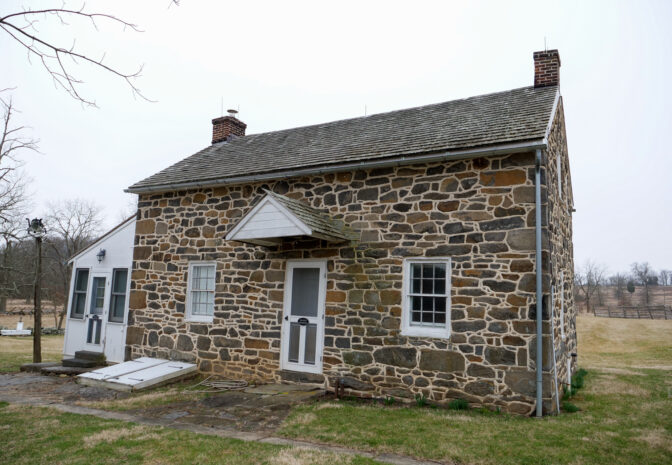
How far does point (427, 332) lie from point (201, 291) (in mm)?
5872

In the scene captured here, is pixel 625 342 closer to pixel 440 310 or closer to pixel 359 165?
pixel 440 310

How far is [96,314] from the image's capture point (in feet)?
42.3

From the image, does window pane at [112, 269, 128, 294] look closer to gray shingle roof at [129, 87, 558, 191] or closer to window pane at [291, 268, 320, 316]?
gray shingle roof at [129, 87, 558, 191]

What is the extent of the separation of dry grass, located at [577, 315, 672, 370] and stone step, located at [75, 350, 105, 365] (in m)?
16.2

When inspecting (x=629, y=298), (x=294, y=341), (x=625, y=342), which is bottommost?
(x=625, y=342)

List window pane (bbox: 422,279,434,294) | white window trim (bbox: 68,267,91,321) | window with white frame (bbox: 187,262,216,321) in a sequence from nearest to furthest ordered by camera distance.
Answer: window pane (bbox: 422,279,434,294) → window with white frame (bbox: 187,262,216,321) → white window trim (bbox: 68,267,91,321)

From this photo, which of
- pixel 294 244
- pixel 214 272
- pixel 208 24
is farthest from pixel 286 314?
pixel 208 24

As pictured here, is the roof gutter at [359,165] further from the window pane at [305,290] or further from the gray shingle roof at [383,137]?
the window pane at [305,290]

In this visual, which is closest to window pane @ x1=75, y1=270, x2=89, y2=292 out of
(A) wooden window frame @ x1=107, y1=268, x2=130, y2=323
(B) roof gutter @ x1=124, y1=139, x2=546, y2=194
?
→ (A) wooden window frame @ x1=107, y1=268, x2=130, y2=323

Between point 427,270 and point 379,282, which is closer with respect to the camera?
point 427,270

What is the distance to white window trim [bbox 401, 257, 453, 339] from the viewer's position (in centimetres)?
817

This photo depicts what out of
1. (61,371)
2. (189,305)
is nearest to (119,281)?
(61,371)

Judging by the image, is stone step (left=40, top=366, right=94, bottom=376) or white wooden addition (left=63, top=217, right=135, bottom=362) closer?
stone step (left=40, top=366, right=94, bottom=376)

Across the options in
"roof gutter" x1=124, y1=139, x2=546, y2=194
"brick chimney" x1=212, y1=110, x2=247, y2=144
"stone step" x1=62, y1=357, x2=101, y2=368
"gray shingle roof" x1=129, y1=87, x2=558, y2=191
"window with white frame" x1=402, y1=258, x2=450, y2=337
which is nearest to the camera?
"roof gutter" x1=124, y1=139, x2=546, y2=194
